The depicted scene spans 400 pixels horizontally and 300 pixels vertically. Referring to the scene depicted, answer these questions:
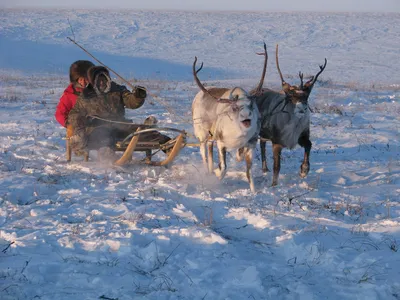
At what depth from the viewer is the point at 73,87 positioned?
7316 millimetres

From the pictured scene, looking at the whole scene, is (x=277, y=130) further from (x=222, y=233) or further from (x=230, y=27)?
(x=230, y=27)

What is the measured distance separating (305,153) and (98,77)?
3183 mm

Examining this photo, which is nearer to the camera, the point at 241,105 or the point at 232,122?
the point at 241,105

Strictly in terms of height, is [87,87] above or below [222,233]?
above

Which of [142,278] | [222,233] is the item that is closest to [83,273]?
[142,278]

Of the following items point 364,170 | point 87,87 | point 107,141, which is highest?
point 87,87

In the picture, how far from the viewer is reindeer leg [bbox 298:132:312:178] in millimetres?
6727

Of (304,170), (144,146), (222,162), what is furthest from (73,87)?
(304,170)

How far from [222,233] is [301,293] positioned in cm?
124

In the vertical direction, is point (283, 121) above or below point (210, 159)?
above

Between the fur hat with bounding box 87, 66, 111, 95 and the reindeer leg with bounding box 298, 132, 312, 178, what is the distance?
9.57 feet

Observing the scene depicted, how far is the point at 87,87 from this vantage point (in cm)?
718

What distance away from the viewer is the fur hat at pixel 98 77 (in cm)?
679

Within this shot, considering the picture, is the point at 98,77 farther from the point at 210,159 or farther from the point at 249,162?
the point at 249,162
